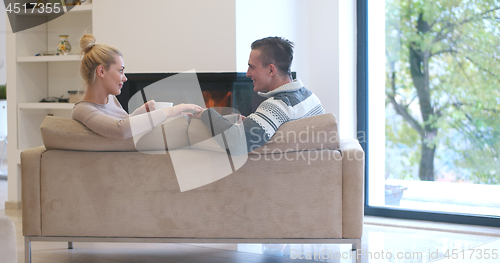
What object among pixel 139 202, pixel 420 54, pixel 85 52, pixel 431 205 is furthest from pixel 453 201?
pixel 85 52

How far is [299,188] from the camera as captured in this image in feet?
6.72

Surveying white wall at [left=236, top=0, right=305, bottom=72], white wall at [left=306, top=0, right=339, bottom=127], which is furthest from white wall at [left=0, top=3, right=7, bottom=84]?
white wall at [left=306, top=0, right=339, bottom=127]

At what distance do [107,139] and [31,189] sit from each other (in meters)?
0.39

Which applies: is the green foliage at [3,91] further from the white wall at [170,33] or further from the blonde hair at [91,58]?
the blonde hair at [91,58]

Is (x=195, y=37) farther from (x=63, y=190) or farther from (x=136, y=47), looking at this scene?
(x=63, y=190)

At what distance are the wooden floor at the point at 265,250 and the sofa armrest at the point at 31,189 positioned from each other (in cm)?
42

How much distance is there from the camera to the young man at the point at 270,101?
2008 millimetres

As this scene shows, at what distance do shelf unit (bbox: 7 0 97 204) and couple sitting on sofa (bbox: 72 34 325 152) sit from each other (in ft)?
4.88

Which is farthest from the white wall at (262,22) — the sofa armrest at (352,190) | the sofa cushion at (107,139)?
the sofa armrest at (352,190)

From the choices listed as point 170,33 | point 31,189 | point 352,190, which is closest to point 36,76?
point 170,33

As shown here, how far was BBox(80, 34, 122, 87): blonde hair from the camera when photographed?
7.51ft

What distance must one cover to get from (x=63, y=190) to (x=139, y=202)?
1.06 ft

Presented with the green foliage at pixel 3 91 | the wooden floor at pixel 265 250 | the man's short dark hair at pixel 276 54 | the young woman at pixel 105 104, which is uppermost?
the green foliage at pixel 3 91

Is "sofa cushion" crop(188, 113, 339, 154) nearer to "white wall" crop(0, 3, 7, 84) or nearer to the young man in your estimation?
the young man
